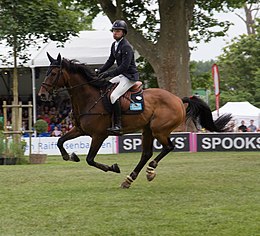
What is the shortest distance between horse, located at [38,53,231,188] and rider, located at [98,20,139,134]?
0.15 meters

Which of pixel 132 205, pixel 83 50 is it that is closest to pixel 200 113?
pixel 132 205

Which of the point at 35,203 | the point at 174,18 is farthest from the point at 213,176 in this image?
the point at 174,18

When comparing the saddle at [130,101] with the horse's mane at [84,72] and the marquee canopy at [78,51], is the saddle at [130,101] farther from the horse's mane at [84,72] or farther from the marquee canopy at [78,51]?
the marquee canopy at [78,51]

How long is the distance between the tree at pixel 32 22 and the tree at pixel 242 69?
30762 millimetres

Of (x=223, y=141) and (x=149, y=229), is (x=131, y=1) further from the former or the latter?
(x=149, y=229)

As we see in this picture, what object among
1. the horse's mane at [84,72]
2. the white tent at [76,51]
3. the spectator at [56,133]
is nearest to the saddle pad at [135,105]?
the horse's mane at [84,72]

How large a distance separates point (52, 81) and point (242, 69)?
147 ft

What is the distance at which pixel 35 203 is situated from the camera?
9391 millimetres

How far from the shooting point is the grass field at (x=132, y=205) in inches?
294

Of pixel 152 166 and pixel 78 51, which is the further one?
pixel 78 51

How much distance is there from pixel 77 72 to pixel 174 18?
54.5ft

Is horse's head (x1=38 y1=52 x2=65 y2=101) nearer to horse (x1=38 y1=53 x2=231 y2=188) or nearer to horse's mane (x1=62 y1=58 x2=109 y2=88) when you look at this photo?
horse (x1=38 y1=53 x2=231 y2=188)

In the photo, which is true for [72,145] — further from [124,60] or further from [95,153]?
[124,60]

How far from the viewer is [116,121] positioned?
37.2 feet
